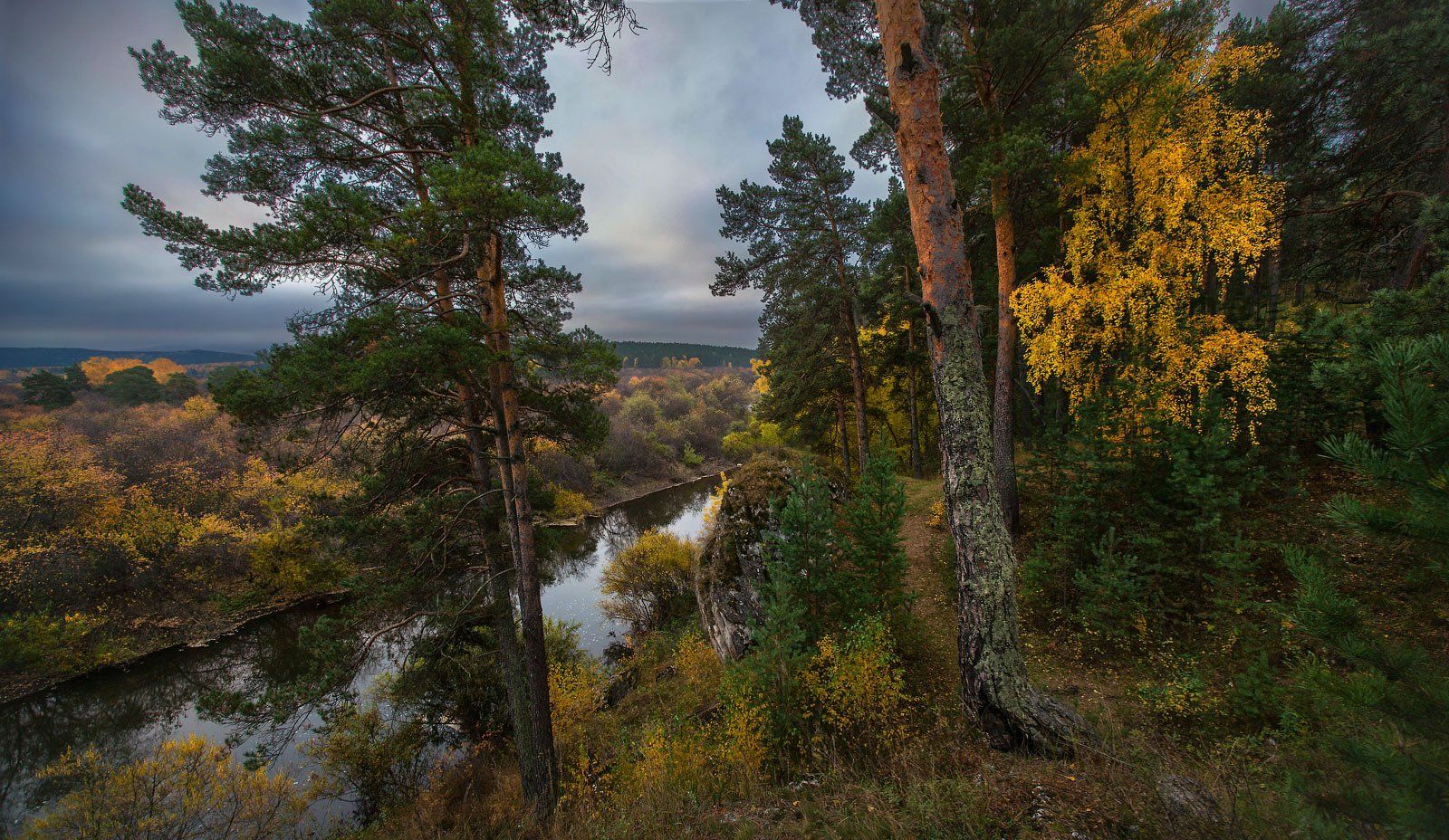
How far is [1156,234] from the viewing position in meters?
6.71

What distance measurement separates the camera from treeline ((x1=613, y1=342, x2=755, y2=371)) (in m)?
144

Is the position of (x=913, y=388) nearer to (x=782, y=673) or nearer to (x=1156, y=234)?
(x=1156, y=234)

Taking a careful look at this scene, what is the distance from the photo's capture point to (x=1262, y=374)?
643 centimetres

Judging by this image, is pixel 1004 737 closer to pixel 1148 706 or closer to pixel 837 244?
pixel 1148 706

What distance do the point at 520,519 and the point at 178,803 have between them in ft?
31.9

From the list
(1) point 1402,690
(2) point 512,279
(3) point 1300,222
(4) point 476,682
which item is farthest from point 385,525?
(3) point 1300,222

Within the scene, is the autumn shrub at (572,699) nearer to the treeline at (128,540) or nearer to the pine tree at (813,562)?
the pine tree at (813,562)

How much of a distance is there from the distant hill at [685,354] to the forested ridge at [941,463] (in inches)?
5265

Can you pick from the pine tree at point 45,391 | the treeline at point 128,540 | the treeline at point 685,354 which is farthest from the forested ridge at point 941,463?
the treeline at point 685,354

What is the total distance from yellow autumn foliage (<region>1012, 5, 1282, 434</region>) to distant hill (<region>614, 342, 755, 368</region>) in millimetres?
134608

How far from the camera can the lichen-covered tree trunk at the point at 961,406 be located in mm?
3998

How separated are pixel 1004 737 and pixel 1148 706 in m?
2.11

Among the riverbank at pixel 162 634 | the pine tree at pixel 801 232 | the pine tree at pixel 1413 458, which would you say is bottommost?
the riverbank at pixel 162 634

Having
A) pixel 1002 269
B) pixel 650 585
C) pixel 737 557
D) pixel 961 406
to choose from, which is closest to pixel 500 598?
pixel 737 557
